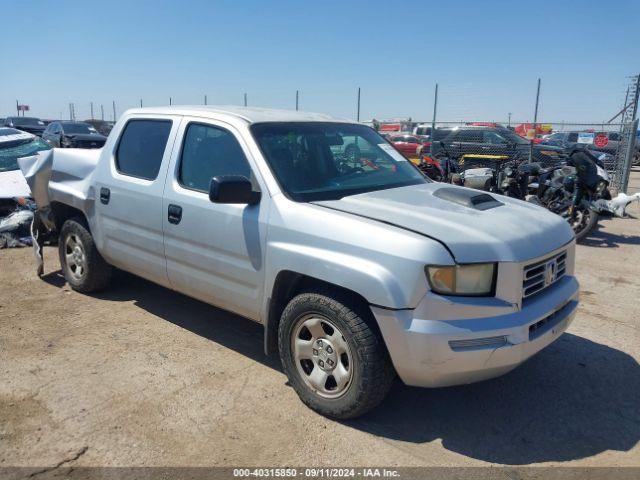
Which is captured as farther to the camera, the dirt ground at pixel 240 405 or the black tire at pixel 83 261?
the black tire at pixel 83 261

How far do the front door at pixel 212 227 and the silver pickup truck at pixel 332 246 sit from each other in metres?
0.01

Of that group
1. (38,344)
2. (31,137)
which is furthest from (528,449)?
(31,137)

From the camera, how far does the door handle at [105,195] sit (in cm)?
465

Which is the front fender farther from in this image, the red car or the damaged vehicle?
the red car

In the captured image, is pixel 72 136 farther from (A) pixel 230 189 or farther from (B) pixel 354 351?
(B) pixel 354 351

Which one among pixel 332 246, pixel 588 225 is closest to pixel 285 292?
pixel 332 246

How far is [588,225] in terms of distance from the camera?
8.33 metres

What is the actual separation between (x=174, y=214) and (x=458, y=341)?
2.26 meters

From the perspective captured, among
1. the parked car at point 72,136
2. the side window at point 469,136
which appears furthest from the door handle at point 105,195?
the parked car at point 72,136

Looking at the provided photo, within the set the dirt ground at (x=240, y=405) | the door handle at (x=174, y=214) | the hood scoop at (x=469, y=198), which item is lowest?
the dirt ground at (x=240, y=405)

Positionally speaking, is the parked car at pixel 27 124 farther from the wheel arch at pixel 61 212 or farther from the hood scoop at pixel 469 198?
the hood scoop at pixel 469 198

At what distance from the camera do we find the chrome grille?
3057 millimetres

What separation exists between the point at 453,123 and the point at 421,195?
39.2ft

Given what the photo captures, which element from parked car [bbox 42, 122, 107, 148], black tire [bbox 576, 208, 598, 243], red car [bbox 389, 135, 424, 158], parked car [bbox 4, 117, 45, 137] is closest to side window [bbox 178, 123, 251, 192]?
black tire [bbox 576, 208, 598, 243]
